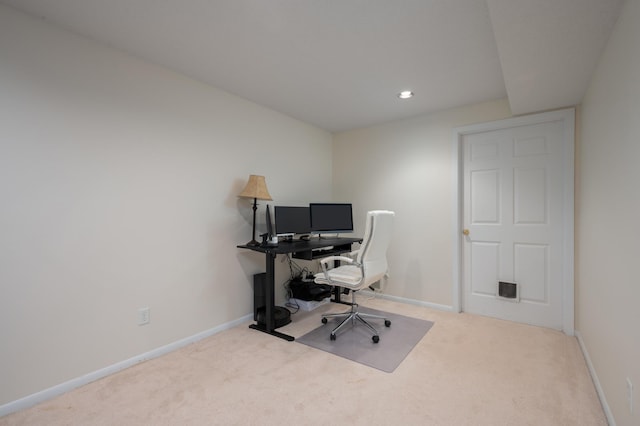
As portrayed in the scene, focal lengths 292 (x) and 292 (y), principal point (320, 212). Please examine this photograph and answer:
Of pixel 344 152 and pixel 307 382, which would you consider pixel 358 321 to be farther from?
pixel 344 152

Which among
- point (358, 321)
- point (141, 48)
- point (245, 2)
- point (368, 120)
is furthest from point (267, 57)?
point (358, 321)

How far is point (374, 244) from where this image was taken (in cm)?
262

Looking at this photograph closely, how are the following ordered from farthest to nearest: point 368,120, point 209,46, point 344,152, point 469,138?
1. point 344,152
2. point 368,120
3. point 469,138
4. point 209,46

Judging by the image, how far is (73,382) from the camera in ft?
6.25

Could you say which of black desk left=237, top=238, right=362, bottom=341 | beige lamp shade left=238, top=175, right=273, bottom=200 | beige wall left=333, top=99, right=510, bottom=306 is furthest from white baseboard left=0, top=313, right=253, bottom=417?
beige wall left=333, top=99, right=510, bottom=306

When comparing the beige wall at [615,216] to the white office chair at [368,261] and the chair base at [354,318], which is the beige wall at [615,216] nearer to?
the white office chair at [368,261]

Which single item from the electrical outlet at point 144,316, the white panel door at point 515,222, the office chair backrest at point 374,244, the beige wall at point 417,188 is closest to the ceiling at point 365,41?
the white panel door at point 515,222

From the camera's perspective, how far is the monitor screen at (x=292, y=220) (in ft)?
10.3

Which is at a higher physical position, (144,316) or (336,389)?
(144,316)

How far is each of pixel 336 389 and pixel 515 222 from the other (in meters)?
2.47

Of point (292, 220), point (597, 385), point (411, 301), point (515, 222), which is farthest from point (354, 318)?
point (515, 222)

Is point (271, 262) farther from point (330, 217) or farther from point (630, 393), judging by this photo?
point (630, 393)

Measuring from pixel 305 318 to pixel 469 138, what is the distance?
271 cm

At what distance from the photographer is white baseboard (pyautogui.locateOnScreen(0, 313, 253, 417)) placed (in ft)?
→ 5.57
